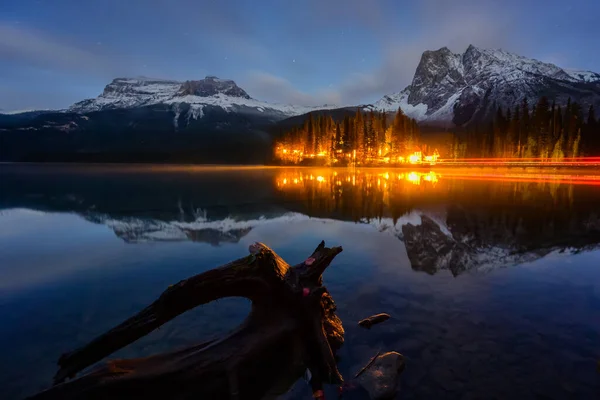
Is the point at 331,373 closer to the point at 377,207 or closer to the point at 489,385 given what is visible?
the point at 489,385

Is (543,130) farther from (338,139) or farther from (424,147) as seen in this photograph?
(338,139)

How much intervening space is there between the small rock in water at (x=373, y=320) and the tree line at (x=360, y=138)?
110 m

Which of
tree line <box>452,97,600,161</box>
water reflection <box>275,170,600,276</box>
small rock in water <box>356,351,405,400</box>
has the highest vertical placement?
tree line <box>452,97,600,161</box>

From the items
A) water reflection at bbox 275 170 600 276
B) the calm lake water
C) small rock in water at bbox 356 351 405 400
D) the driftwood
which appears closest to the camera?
the driftwood

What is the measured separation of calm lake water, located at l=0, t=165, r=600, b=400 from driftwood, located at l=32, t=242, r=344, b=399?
70 centimetres

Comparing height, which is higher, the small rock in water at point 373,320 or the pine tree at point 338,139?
the pine tree at point 338,139

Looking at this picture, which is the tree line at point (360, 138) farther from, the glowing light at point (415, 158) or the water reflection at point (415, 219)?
the water reflection at point (415, 219)

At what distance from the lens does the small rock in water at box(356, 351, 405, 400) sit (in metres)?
5.87

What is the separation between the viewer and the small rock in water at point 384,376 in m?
5.87

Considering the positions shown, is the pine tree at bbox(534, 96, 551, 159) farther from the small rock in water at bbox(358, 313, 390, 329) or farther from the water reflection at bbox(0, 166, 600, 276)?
the small rock in water at bbox(358, 313, 390, 329)

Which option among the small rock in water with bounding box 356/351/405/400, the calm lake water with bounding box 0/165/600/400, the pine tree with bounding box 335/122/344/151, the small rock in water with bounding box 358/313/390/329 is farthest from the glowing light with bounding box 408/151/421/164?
the small rock in water with bounding box 356/351/405/400

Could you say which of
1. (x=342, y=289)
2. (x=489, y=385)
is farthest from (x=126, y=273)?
(x=489, y=385)

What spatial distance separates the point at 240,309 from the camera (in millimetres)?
9234

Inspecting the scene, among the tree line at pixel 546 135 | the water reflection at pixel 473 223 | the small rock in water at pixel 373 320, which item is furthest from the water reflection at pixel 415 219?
the tree line at pixel 546 135
